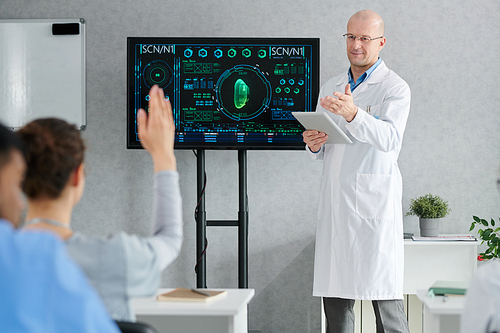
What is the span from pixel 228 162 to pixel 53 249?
9.38 ft

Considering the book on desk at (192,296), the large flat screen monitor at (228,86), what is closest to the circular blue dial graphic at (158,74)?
the large flat screen monitor at (228,86)

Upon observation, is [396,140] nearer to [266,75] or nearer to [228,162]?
[266,75]

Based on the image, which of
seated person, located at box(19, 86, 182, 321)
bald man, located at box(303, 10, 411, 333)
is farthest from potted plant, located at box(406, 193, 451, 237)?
seated person, located at box(19, 86, 182, 321)

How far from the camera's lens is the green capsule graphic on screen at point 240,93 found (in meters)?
3.08

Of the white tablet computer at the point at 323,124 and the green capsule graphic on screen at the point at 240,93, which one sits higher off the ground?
the green capsule graphic on screen at the point at 240,93

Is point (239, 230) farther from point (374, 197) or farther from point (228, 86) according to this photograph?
point (374, 197)

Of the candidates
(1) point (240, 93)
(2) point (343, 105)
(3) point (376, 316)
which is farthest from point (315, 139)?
(3) point (376, 316)

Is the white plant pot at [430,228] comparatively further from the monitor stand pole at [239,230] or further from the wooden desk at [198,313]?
the wooden desk at [198,313]

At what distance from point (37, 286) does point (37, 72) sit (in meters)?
3.10

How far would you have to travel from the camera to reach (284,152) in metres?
3.49

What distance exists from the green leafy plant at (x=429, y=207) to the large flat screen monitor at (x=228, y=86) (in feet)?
2.61

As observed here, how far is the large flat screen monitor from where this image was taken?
3064mm

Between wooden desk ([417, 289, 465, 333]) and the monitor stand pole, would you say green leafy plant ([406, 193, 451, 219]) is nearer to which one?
the monitor stand pole

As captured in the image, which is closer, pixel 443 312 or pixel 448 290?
pixel 443 312
